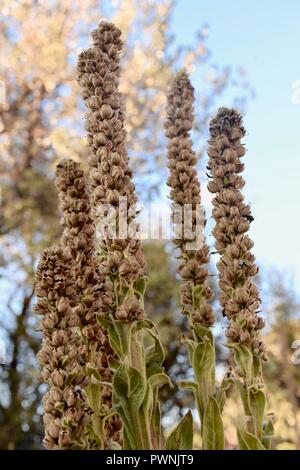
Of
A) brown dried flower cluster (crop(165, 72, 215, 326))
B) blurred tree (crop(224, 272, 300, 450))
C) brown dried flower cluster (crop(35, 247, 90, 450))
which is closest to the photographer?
brown dried flower cluster (crop(35, 247, 90, 450))

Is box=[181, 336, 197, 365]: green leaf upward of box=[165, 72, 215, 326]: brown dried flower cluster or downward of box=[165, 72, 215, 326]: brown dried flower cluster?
downward

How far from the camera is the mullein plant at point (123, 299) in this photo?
49cm

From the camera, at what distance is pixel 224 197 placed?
1.80 feet

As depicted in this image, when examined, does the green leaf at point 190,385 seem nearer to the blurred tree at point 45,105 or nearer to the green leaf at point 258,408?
the green leaf at point 258,408

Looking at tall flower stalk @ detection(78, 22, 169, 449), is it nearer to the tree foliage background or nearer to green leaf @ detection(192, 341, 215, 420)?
green leaf @ detection(192, 341, 215, 420)

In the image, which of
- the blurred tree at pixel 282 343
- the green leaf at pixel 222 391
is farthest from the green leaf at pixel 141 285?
the blurred tree at pixel 282 343

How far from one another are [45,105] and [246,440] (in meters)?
4.24

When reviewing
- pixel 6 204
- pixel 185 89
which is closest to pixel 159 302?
pixel 6 204

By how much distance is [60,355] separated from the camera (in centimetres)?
47

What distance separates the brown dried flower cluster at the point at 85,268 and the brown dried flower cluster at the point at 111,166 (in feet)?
0.07

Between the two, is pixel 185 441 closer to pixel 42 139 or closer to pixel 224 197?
pixel 224 197

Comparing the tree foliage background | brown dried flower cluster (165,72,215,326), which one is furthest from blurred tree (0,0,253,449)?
brown dried flower cluster (165,72,215,326)

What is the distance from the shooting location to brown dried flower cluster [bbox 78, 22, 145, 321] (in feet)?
1.69

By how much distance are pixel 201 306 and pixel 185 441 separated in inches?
4.7
